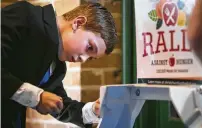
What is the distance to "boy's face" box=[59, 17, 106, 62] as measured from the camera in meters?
0.97

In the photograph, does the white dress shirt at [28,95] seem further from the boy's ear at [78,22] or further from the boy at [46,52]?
the boy's ear at [78,22]

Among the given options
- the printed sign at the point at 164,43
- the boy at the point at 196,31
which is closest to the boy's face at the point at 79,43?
the printed sign at the point at 164,43

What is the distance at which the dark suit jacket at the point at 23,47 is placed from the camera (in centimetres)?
87

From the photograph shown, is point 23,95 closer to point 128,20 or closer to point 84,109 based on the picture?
point 84,109

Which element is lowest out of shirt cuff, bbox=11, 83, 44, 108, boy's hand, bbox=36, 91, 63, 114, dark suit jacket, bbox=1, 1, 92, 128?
boy's hand, bbox=36, 91, 63, 114

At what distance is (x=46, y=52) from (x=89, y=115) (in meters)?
0.19

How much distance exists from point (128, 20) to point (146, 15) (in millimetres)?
140

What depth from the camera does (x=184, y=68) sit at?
0.92 meters

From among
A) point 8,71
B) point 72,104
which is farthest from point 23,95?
point 72,104

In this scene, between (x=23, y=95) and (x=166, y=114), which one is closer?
(x=23, y=95)

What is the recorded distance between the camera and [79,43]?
974 mm

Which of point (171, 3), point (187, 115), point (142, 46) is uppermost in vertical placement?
point (171, 3)

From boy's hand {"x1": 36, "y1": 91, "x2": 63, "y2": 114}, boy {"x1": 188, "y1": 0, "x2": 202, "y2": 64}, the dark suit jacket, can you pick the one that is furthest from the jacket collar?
boy {"x1": 188, "y1": 0, "x2": 202, "y2": 64}

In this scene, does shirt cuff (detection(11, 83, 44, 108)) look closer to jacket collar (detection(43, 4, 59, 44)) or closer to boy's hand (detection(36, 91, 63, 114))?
boy's hand (detection(36, 91, 63, 114))
